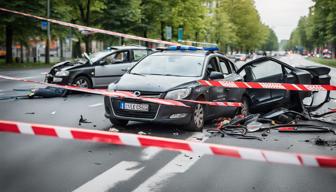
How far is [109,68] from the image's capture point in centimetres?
1634

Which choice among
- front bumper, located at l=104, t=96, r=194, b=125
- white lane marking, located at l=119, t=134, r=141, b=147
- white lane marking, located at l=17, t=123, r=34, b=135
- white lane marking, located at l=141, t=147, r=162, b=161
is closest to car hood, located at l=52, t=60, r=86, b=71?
front bumper, located at l=104, t=96, r=194, b=125

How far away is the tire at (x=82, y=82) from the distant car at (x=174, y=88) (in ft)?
20.8

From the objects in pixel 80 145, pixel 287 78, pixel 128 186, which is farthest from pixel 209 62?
pixel 128 186

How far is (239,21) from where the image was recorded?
3957 inches

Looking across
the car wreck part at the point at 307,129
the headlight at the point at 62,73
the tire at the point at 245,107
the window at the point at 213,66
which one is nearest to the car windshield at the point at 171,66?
the window at the point at 213,66

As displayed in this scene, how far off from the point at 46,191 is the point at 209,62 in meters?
5.46

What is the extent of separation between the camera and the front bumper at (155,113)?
8141 mm

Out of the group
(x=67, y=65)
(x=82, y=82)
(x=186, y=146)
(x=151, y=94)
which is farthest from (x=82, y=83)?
(x=186, y=146)

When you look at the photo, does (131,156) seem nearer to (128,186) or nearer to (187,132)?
(128,186)

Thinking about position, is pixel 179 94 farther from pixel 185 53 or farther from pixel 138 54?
pixel 138 54

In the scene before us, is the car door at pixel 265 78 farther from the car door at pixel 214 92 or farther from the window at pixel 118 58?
the window at pixel 118 58

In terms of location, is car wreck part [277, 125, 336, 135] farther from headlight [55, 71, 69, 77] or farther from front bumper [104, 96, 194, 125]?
headlight [55, 71, 69, 77]

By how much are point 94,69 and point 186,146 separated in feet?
41.4

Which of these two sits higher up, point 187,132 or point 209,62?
point 209,62
